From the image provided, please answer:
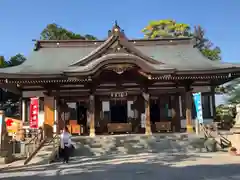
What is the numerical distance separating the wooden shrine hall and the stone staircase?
1503mm

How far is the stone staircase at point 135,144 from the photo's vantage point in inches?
563

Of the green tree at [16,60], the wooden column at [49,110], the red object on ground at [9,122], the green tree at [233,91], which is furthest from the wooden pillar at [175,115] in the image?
the green tree at [16,60]

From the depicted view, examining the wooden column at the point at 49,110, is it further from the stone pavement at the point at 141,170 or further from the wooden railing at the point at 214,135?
the wooden railing at the point at 214,135

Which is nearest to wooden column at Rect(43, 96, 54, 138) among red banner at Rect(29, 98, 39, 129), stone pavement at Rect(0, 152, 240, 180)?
red banner at Rect(29, 98, 39, 129)

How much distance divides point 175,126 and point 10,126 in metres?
10.6

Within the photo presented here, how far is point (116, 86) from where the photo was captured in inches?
742

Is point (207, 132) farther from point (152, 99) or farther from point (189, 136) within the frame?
point (152, 99)

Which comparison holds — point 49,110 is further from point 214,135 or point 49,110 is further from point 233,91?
point 233,91

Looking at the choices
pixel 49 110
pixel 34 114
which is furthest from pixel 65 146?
pixel 49 110

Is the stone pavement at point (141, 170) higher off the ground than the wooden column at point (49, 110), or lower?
lower

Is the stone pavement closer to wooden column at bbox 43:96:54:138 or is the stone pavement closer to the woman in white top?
the woman in white top

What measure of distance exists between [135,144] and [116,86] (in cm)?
499

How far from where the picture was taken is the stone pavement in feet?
26.9

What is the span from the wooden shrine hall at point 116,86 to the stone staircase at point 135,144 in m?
1.50
